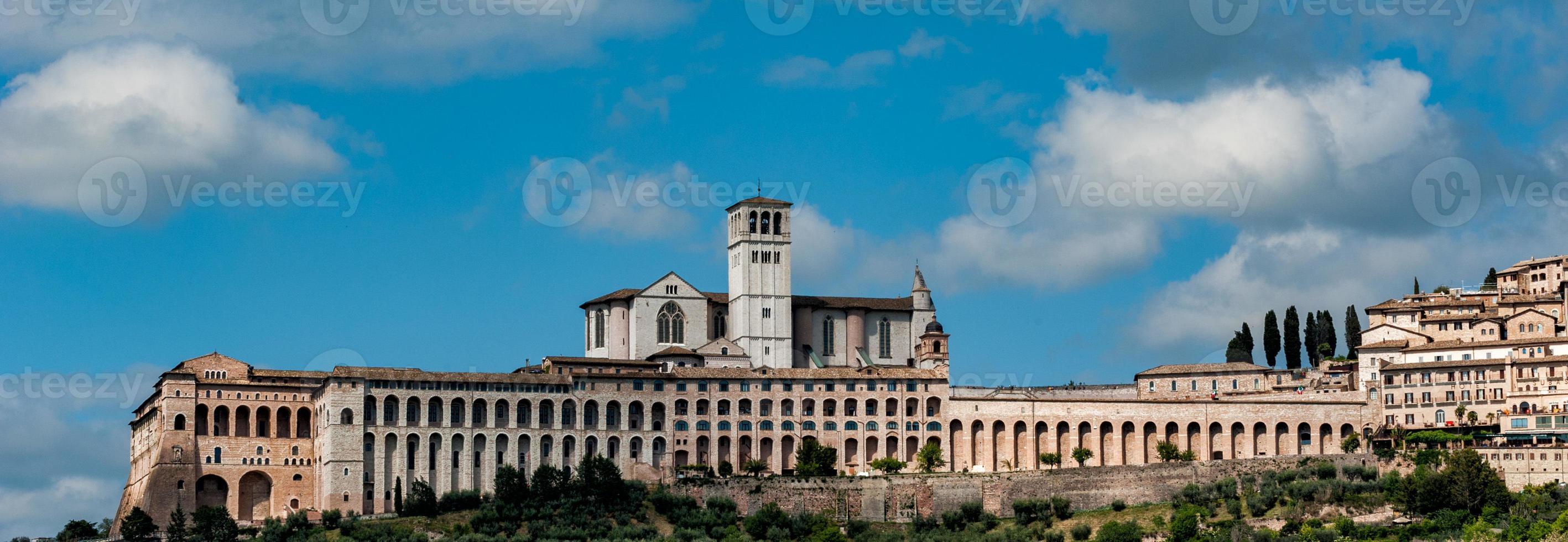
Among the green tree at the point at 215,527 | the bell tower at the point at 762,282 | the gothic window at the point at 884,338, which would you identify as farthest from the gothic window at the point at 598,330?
the green tree at the point at 215,527

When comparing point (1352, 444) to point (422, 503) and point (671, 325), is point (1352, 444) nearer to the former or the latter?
point (671, 325)

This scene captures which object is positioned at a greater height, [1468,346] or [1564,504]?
[1468,346]

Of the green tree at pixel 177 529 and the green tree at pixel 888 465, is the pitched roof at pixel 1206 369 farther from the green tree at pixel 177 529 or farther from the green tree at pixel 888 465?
the green tree at pixel 177 529

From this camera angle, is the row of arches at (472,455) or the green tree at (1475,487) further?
the row of arches at (472,455)

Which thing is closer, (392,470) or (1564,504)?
(1564,504)

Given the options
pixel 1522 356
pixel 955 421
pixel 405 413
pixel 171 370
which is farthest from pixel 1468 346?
pixel 171 370

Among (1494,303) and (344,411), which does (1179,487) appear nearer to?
(1494,303)

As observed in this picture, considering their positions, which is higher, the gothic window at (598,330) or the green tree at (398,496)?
the gothic window at (598,330)

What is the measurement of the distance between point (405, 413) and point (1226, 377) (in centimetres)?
4380

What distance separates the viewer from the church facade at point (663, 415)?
406ft

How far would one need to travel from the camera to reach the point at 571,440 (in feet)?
419

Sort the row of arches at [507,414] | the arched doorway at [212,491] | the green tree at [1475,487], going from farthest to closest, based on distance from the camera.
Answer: the row of arches at [507,414] < the arched doorway at [212,491] < the green tree at [1475,487]

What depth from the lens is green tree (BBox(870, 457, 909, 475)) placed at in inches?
5034

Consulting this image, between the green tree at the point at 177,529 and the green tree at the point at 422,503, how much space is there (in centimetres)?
1031
